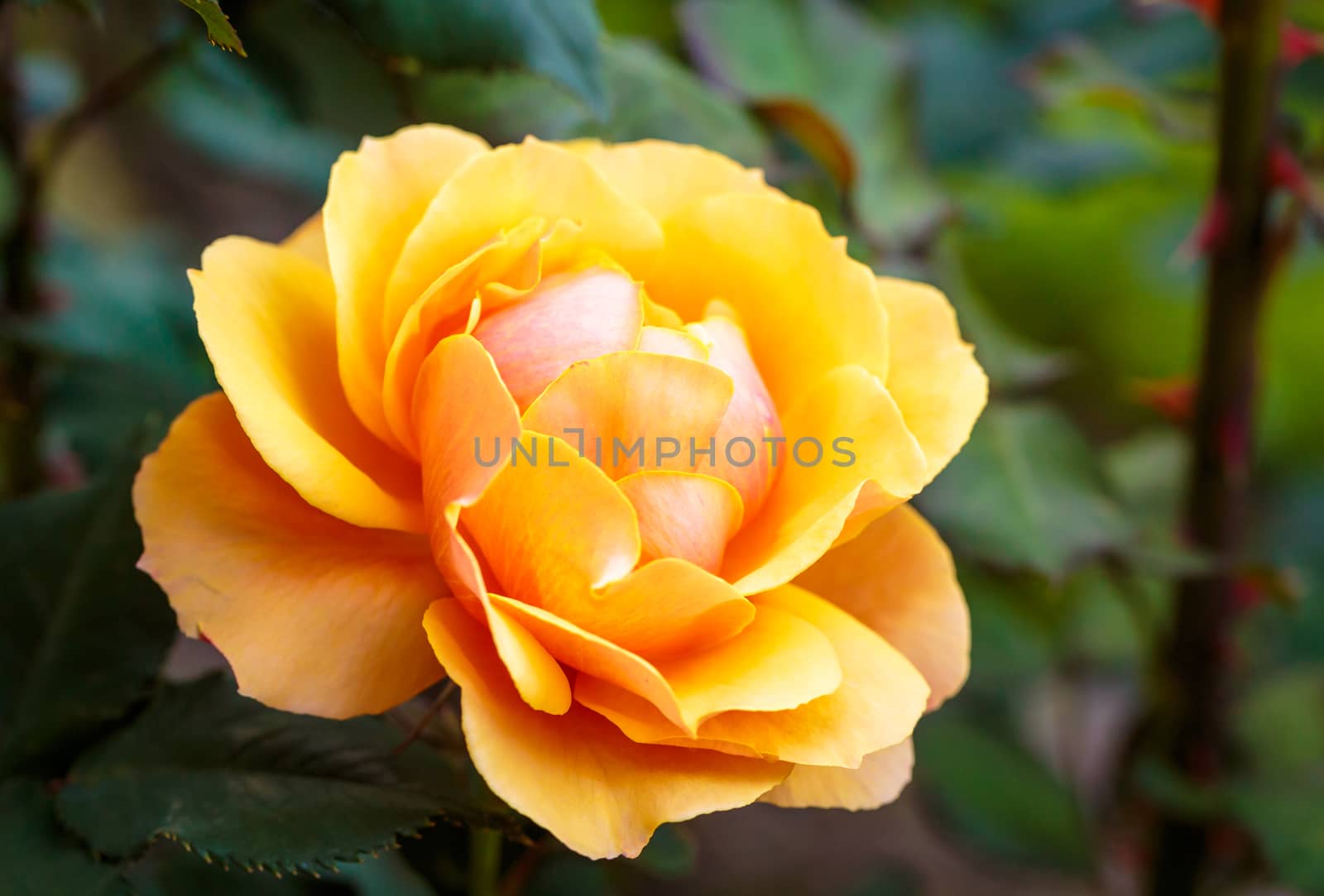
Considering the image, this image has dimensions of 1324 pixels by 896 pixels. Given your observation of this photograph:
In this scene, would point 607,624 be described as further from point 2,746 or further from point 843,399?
point 2,746

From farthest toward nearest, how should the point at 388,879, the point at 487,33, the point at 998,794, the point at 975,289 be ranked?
1. the point at 975,289
2. the point at 998,794
3. the point at 388,879
4. the point at 487,33

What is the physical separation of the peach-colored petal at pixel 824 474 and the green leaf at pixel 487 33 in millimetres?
148

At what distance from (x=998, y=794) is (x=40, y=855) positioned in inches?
28.9

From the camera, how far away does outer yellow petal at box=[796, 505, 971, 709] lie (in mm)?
381

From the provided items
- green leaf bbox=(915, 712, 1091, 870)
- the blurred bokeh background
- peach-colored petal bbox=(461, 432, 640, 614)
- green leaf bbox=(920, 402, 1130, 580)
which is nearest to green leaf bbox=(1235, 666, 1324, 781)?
the blurred bokeh background

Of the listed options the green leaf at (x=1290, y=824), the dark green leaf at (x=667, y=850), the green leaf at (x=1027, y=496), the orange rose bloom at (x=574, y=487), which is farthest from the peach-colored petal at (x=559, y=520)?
the green leaf at (x=1290, y=824)

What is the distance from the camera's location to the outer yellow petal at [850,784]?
13.1 inches

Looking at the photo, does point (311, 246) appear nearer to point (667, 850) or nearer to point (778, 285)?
point (778, 285)

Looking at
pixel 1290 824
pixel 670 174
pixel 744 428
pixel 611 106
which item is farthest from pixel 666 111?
pixel 1290 824

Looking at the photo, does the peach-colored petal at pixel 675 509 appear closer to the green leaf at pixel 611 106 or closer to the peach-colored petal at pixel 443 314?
the peach-colored petal at pixel 443 314

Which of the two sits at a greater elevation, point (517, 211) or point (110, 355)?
point (517, 211)

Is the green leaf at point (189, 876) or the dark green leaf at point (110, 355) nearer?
the green leaf at point (189, 876)

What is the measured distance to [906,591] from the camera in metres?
0.38

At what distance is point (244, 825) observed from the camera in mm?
353
